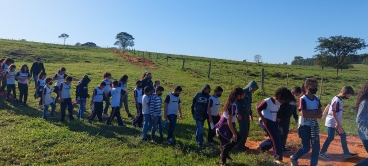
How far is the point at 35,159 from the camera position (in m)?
6.71

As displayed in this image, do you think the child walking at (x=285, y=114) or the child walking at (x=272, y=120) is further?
the child walking at (x=285, y=114)

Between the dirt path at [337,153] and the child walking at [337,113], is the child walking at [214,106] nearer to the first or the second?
the dirt path at [337,153]

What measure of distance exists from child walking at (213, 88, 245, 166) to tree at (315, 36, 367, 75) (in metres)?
45.7

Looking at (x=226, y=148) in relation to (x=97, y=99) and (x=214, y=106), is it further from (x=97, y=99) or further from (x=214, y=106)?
(x=97, y=99)

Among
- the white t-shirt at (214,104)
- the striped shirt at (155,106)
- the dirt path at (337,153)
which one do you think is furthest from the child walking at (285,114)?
the striped shirt at (155,106)

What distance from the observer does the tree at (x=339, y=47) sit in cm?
4662

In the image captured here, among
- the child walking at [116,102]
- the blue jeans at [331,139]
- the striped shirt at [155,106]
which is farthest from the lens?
the child walking at [116,102]

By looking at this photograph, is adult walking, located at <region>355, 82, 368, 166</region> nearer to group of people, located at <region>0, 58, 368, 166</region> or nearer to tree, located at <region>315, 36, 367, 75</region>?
group of people, located at <region>0, 58, 368, 166</region>

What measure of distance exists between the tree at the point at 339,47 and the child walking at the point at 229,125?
45723mm

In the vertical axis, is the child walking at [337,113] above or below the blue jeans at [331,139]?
above

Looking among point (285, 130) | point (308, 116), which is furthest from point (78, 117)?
point (308, 116)

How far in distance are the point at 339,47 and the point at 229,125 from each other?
46815mm

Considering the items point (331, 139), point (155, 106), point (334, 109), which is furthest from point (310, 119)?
point (155, 106)

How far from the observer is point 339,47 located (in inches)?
1839
